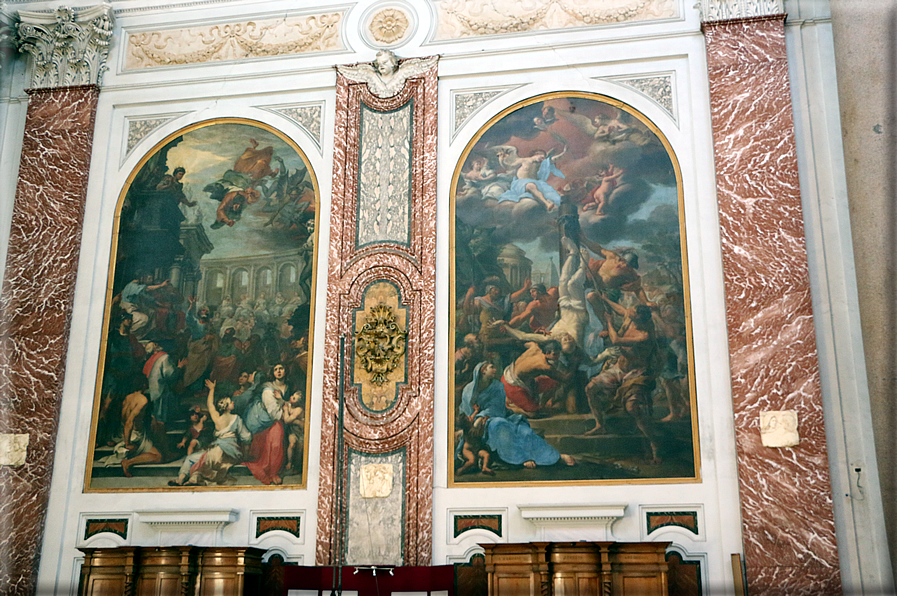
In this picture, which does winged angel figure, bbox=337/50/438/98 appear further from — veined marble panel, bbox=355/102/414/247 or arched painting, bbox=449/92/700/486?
arched painting, bbox=449/92/700/486

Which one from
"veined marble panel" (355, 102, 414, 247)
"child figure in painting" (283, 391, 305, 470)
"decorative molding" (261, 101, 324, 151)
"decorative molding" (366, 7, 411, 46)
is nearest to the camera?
"child figure in painting" (283, 391, 305, 470)

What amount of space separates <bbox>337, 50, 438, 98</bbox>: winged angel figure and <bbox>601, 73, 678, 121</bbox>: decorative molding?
2516 millimetres

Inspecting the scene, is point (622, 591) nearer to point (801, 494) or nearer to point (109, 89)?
point (801, 494)

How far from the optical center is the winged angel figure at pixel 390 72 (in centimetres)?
1211

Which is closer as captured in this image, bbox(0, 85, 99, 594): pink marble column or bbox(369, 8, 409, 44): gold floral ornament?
bbox(0, 85, 99, 594): pink marble column

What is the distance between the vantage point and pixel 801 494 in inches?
381

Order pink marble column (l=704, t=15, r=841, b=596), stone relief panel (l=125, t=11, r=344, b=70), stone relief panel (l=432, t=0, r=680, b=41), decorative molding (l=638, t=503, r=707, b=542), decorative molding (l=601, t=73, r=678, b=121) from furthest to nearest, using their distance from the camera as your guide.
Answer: stone relief panel (l=125, t=11, r=344, b=70) < stone relief panel (l=432, t=0, r=680, b=41) < decorative molding (l=601, t=73, r=678, b=121) < decorative molding (l=638, t=503, r=707, b=542) < pink marble column (l=704, t=15, r=841, b=596)

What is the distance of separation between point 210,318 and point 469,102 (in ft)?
13.8

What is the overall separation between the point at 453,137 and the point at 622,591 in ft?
18.9

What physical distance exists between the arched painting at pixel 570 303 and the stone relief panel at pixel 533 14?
3.45ft

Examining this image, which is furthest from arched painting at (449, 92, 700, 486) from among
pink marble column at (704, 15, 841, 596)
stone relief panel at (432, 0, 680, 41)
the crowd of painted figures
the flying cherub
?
the crowd of painted figures

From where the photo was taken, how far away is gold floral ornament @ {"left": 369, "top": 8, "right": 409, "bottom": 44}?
12.4 metres

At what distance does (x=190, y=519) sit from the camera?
35.3ft

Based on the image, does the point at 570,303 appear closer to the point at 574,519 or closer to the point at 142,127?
the point at 574,519
